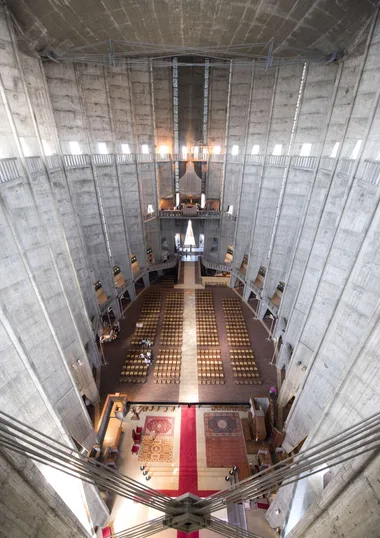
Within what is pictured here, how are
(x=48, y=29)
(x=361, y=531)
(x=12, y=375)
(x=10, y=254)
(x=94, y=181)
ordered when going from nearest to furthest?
(x=361, y=531), (x=12, y=375), (x=10, y=254), (x=48, y=29), (x=94, y=181)

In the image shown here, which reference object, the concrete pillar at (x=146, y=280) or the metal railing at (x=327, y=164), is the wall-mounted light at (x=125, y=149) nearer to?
the concrete pillar at (x=146, y=280)

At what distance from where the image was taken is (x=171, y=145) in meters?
26.0

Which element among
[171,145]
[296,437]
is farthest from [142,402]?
[171,145]

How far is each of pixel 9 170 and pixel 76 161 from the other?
7.86 meters

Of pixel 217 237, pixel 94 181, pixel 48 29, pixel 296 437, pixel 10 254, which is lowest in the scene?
→ pixel 296 437

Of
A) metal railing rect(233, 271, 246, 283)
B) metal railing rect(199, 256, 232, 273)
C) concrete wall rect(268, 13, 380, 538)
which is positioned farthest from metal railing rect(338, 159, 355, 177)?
metal railing rect(199, 256, 232, 273)

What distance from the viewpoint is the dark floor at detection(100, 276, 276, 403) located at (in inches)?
645

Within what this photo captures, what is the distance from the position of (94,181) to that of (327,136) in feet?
48.8

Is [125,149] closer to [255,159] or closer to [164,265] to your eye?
[255,159]

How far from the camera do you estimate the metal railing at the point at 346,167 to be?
511 inches

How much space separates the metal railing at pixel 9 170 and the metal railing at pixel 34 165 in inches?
33.3

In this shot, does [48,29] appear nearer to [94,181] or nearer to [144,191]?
[94,181]

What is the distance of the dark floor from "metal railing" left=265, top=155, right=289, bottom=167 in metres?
11.9

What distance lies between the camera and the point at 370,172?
11.4 meters
